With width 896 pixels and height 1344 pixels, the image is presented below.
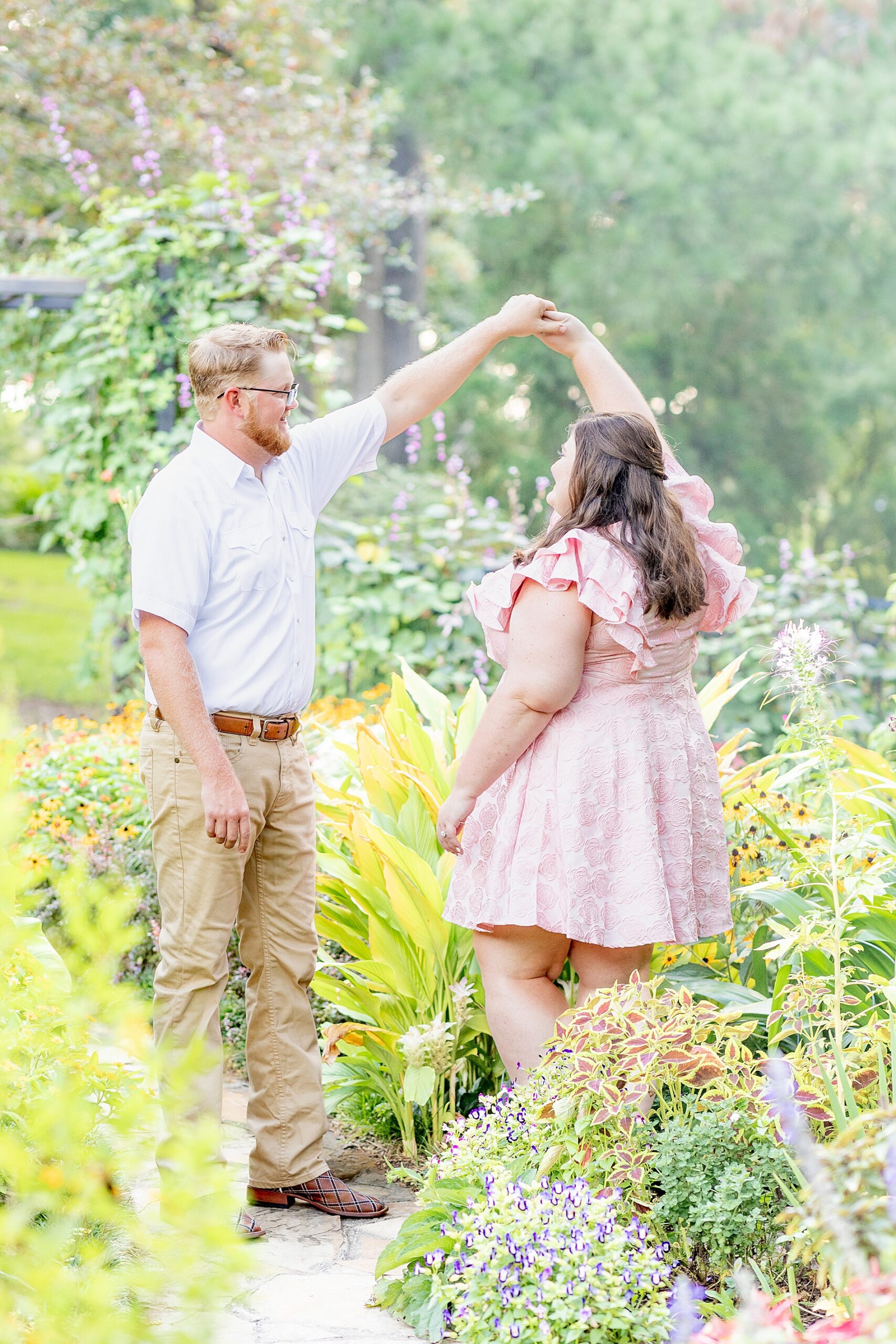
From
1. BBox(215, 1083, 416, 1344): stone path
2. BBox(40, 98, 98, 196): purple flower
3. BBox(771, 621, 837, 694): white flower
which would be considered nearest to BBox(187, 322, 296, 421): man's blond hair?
BBox(771, 621, 837, 694): white flower

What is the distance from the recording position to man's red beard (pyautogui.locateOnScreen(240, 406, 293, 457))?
2594mm

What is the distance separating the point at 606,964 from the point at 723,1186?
56 centimetres

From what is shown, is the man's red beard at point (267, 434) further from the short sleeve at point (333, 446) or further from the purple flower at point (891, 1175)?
the purple flower at point (891, 1175)

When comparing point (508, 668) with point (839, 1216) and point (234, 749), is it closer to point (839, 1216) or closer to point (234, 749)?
point (234, 749)

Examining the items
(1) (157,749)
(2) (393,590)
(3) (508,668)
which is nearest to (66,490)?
(2) (393,590)

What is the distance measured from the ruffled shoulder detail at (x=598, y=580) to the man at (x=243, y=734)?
0.55 m

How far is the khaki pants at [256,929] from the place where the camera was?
2547 mm

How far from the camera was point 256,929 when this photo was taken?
9.08ft

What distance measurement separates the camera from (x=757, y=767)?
3.25 metres

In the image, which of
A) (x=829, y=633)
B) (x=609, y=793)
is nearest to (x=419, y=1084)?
(x=609, y=793)

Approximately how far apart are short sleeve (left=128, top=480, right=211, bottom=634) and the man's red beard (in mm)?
217

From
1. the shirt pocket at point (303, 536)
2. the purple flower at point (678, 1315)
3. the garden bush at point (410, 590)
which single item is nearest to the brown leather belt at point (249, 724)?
the shirt pocket at point (303, 536)

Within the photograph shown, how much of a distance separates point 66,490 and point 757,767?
3868mm

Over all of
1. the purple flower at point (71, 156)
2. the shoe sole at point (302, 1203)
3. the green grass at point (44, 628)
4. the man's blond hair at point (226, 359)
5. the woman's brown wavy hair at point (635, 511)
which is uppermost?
Answer: the purple flower at point (71, 156)
